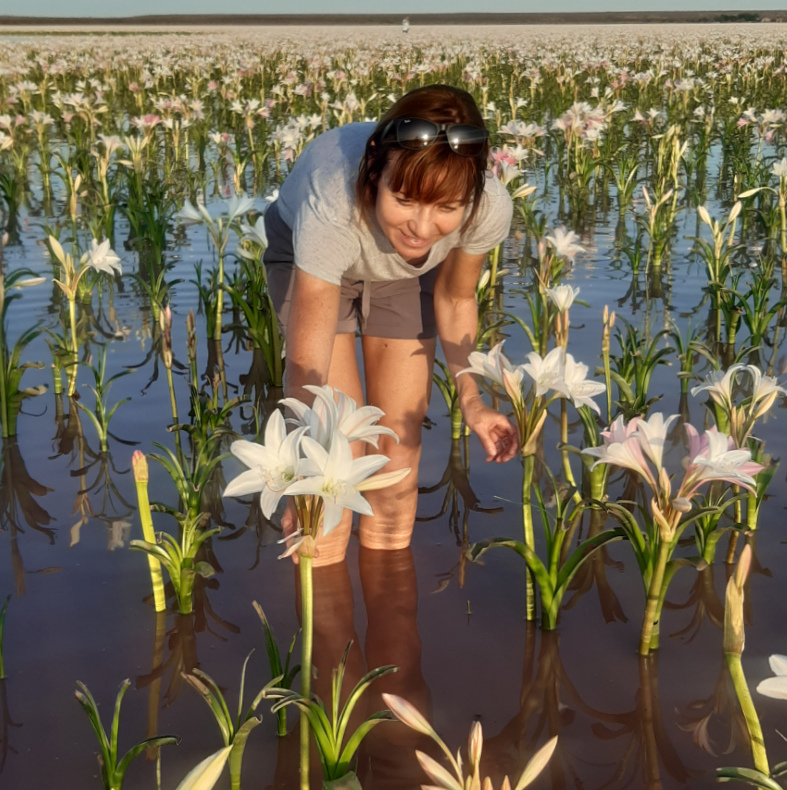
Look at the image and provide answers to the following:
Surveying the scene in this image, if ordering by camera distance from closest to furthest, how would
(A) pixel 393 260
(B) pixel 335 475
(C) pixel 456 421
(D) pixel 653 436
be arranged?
1. (B) pixel 335 475
2. (D) pixel 653 436
3. (A) pixel 393 260
4. (C) pixel 456 421

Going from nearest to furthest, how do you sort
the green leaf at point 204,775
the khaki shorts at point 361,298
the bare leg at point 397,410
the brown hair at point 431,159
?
the green leaf at point 204,775 < the brown hair at point 431,159 < the khaki shorts at point 361,298 < the bare leg at point 397,410

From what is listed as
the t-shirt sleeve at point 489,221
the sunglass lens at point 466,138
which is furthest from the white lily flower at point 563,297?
the sunglass lens at point 466,138

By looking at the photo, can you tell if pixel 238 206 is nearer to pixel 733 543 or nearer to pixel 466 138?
pixel 466 138

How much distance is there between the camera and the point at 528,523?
107 inches

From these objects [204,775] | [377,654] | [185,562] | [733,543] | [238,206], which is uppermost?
[238,206]

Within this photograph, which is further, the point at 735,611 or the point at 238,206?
the point at 238,206

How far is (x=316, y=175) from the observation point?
2781 millimetres

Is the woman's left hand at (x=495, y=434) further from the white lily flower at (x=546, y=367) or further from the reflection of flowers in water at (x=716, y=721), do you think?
the reflection of flowers in water at (x=716, y=721)

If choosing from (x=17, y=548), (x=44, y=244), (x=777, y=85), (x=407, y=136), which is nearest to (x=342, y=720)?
(x=407, y=136)

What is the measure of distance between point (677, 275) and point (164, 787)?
528cm

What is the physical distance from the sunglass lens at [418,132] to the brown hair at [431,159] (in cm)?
2

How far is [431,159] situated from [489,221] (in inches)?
19.4

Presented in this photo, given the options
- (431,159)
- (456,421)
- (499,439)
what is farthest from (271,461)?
(456,421)

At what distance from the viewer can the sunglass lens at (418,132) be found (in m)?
2.39
